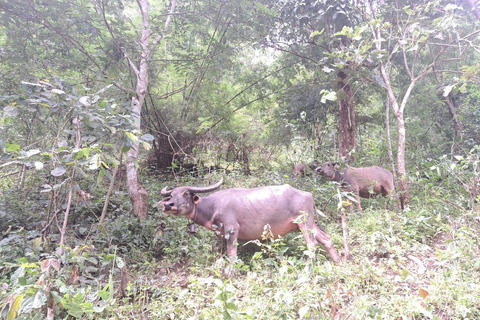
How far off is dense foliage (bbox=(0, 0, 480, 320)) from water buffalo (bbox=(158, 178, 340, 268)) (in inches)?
10.2

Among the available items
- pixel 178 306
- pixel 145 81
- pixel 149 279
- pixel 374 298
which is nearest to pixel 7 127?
pixel 145 81

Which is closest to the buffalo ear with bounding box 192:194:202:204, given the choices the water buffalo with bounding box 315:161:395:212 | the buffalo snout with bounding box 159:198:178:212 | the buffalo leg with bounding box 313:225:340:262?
the buffalo snout with bounding box 159:198:178:212

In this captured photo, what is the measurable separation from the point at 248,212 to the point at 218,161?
4.36 metres

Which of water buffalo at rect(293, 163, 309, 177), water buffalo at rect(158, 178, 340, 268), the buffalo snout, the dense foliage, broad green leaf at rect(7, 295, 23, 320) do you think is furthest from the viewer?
water buffalo at rect(293, 163, 309, 177)

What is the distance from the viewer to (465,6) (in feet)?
20.7

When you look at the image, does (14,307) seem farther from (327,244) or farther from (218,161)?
(218,161)

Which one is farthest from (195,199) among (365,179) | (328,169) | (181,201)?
(365,179)

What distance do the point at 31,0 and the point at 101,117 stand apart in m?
Answer: 3.02

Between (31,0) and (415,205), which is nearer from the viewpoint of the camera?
(31,0)

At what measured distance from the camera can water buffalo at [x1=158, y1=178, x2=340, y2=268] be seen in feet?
11.2

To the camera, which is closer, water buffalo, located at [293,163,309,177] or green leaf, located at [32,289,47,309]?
green leaf, located at [32,289,47,309]

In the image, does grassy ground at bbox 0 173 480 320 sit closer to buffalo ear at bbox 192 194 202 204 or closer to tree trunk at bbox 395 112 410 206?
tree trunk at bbox 395 112 410 206

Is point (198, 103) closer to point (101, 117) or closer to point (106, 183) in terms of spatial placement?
point (106, 183)

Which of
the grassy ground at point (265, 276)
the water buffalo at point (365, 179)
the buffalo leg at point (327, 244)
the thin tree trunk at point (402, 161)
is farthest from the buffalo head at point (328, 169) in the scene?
the buffalo leg at point (327, 244)
